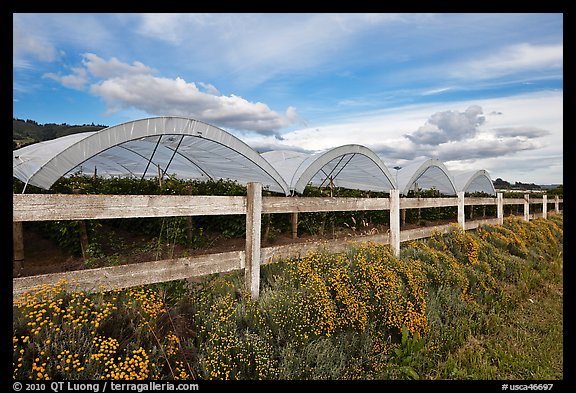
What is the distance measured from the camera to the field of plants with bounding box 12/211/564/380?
256 centimetres

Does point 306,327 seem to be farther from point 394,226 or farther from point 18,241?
point 18,241

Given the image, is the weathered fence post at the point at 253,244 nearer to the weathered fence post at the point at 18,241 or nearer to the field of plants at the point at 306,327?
the field of plants at the point at 306,327

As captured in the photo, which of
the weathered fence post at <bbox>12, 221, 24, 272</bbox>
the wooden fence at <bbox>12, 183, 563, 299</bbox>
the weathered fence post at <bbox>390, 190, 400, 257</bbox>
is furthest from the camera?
the weathered fence post at <bbox>12, 221, 24, 272</bbox>

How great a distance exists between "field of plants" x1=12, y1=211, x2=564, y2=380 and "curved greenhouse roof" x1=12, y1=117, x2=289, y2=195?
385cm

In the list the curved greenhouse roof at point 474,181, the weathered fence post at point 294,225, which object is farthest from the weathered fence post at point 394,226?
the curved greenhouse roof at point 474,181

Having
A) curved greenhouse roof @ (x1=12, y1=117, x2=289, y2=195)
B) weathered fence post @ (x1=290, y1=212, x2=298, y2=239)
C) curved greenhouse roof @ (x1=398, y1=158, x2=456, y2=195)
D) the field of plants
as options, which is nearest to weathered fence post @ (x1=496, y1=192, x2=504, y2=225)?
curved greenhouse roof @ (x1=398, y1=158, x2=456, y2=195)

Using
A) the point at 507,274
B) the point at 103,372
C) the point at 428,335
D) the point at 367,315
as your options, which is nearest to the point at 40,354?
the point at 103,372

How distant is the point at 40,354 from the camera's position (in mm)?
2393

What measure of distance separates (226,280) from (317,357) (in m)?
1.34

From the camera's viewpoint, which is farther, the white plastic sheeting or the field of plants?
the white plastic sheeting

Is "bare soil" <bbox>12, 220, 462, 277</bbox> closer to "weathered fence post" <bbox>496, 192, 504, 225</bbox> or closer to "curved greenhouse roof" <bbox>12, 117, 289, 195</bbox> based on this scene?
"curved greenhouse roof" <bbox>12, 117, 289, 195</bbox>
